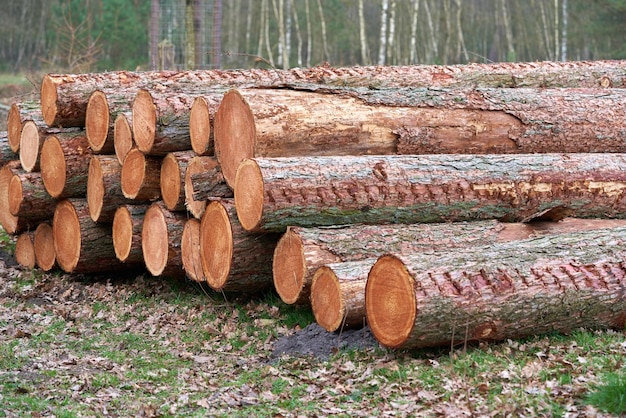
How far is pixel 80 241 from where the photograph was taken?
1009 cm

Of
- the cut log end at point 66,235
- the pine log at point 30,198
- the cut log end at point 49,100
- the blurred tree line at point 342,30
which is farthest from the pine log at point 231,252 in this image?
the blurred tree line at point 342,30

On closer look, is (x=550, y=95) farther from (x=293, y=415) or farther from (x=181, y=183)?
(x=293, y=415)

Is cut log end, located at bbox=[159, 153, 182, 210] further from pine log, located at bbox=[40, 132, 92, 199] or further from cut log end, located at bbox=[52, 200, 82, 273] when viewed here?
cut log end, located at bbox=[52, 200, 82, 273]

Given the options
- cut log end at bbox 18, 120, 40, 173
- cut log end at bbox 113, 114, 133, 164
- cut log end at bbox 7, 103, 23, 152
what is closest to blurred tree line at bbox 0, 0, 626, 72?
cut log end at bbox 7, 103, 23, 152

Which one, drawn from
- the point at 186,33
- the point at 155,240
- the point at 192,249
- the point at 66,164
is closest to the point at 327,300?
the point at 192,249

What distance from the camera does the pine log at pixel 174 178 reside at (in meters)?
8.79

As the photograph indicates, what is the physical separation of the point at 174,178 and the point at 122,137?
0.97 metres

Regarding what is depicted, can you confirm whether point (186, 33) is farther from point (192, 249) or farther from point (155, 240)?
point (192, 249)

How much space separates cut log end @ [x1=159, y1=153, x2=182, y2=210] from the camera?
8.82m

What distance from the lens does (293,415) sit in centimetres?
574

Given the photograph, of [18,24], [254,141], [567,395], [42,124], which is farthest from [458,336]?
[18,24]

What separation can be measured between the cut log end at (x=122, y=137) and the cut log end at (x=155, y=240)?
2.26 feet

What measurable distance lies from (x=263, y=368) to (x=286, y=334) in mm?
807

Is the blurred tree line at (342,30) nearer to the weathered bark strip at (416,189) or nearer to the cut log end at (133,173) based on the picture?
the cut log end at (133,173)
